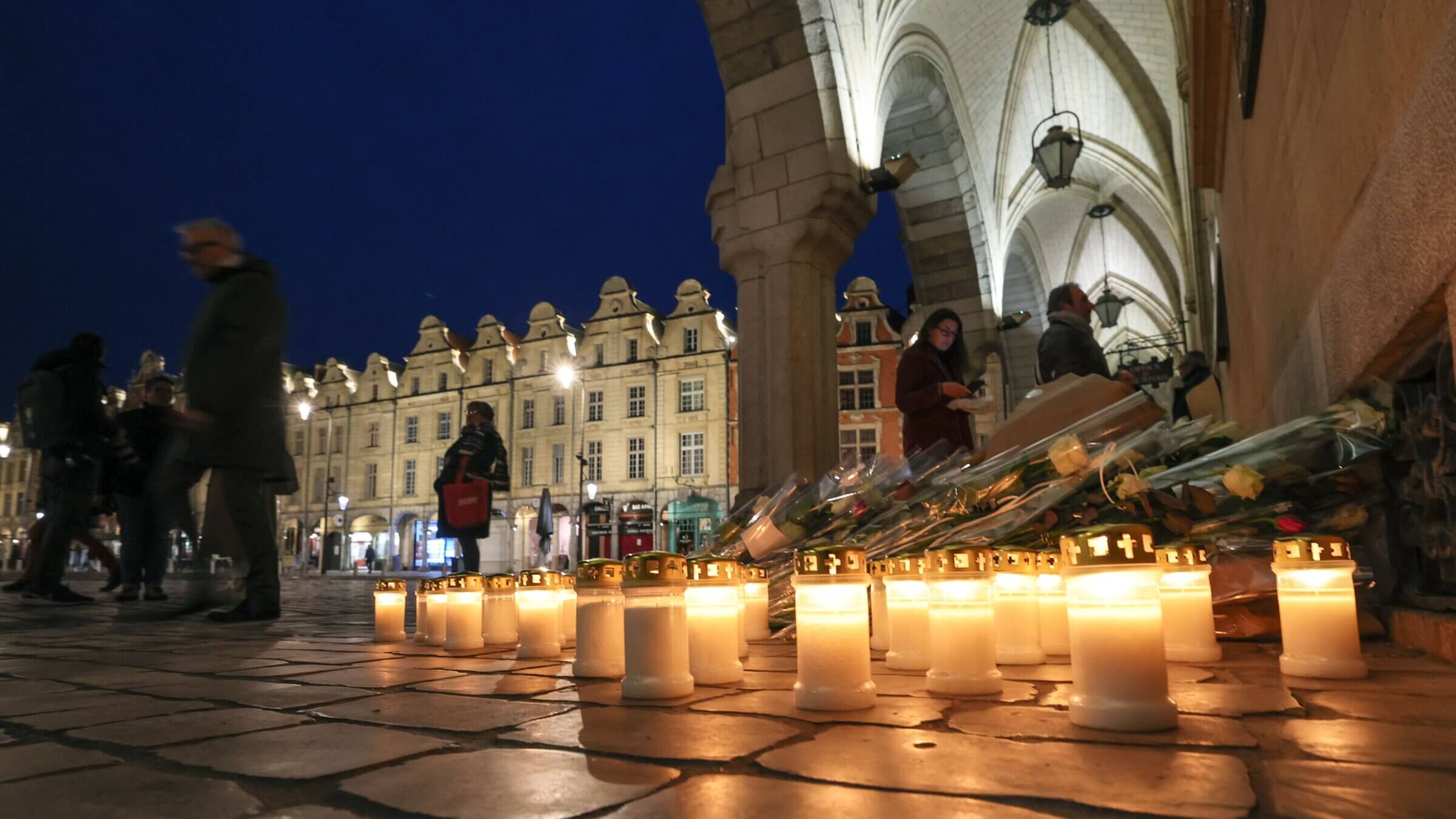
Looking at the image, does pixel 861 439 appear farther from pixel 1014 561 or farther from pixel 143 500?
pixel 1014 561

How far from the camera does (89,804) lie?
1.23 metres

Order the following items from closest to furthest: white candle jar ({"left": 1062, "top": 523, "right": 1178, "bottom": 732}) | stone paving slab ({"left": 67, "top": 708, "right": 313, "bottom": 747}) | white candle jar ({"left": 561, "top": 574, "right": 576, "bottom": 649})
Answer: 1. white candle jar ({"left": 1062, "top": 523, "right": 1178, "bottom": 732})
2. stone paving slab ({"left": 67, "top": 708, "right": 313, "bottom": 747})
3. white candle jar ({"left": 561, "top": 574, "right": 576, "bottom": 649})

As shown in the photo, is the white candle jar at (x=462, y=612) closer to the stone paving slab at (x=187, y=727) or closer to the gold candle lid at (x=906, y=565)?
the stone paving slab at (x=187, y=727)

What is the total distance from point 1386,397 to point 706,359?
31.5m

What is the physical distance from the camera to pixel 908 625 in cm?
264

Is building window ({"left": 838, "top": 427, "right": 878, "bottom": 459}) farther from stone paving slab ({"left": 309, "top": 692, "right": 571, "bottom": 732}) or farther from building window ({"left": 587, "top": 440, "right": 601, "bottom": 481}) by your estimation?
stone paving slab ({"left": 309, "top": 692, "right": 571, "bottom": 732})

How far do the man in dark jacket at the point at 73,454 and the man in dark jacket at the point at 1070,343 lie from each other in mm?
6788

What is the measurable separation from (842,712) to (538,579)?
1583 mm

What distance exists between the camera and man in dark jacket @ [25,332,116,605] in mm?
6047

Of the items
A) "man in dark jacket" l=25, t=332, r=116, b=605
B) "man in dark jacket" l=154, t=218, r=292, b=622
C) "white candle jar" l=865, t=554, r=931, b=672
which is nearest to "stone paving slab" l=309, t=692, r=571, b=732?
"white candle jar" l=865, t=554, r=931, b=672

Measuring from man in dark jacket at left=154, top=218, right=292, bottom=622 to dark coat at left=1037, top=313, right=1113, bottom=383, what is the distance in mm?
4760

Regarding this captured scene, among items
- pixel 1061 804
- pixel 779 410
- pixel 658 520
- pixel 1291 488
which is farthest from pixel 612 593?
pixel 658 520

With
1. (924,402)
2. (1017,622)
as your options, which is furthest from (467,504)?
(1017,622)

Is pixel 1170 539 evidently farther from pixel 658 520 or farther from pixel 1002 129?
pixel 658 520
